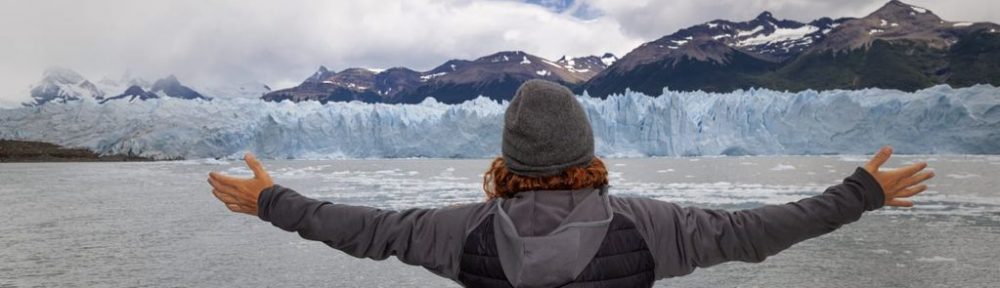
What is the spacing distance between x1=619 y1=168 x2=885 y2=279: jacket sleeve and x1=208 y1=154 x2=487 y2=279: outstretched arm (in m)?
0.37

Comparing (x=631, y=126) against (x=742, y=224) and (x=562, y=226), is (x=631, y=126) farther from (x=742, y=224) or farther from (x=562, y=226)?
(x=562, y=226)

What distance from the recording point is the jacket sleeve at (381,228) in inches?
63.4

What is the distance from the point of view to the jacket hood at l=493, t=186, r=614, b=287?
144 centimetres

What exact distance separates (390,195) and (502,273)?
14815 mm

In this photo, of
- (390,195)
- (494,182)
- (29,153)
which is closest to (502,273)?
(494,182)

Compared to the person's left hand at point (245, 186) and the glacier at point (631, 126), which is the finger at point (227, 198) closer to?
the person's left hand at point (245, 186)

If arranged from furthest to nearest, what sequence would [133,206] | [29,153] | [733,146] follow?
1. [29,153]
2. [733,146]
3. [133,206]

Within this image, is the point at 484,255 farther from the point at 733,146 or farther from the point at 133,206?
the point at 733,146

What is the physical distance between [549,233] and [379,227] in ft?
1.26

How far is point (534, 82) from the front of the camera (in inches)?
62.6

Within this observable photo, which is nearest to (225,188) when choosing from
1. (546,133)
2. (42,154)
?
(546,133)

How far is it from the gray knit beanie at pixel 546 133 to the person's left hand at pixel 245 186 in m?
0.56

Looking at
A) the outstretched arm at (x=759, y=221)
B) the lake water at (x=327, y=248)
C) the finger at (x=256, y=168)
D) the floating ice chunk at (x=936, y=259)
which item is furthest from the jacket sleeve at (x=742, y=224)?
the floating ice chunk at (x=936, y=259)

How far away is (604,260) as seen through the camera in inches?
58.8
